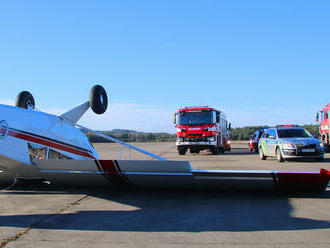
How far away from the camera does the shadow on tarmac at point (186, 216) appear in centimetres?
409

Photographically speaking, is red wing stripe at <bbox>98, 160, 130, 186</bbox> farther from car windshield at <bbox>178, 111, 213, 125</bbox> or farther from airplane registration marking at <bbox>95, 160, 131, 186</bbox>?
car windshield at <bbox>178, 111, 213, 125</bbox>

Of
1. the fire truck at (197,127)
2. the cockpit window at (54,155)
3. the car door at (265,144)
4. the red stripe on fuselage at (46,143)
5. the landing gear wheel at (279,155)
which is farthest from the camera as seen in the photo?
the fire truck at (197,127)

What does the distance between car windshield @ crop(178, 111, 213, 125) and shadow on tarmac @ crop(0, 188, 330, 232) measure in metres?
14.5

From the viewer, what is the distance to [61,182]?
6.49 m

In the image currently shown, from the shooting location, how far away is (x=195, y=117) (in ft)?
68.5

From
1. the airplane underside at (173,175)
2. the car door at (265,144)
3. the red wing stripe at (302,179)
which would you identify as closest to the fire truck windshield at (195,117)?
the car door at (265,144)

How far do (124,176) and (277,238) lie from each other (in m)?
2.90

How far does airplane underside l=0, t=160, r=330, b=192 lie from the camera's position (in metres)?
5.58

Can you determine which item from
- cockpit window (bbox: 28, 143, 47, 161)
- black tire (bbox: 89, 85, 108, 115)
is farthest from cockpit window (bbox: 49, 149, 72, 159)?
black tire (bbox: 89, 85, 108, 115)

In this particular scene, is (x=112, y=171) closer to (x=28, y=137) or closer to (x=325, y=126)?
(x=28, y=137)

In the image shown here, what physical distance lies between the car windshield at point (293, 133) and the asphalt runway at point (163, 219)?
29.5 feet

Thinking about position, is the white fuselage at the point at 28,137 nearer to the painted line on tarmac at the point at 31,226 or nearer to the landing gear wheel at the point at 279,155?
the painted line on tarmac at the point at 31,226

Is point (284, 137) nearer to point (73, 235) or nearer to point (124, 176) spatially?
point (124, 176)

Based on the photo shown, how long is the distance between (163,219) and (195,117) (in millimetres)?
16543
